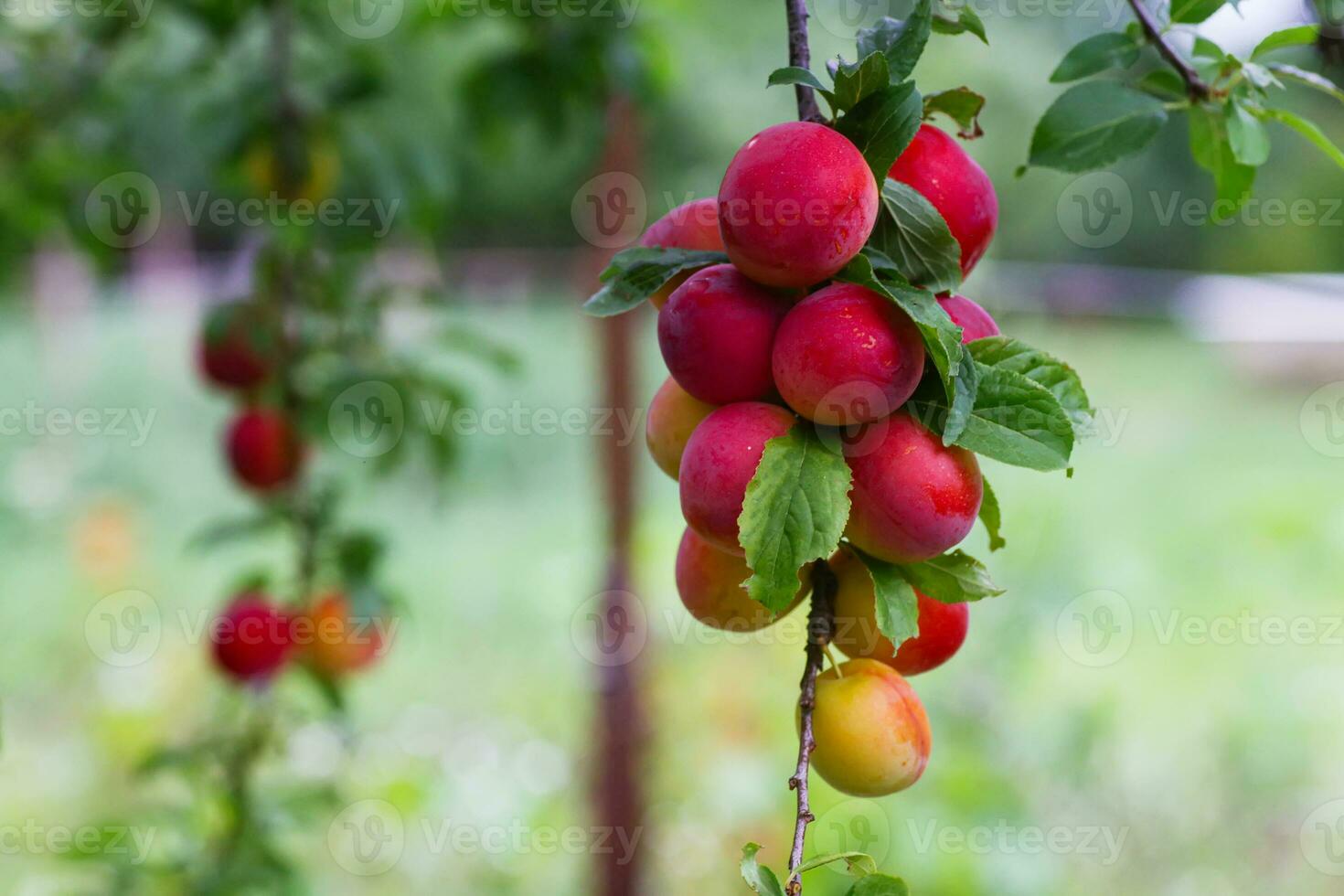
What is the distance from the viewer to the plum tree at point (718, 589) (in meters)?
0.43

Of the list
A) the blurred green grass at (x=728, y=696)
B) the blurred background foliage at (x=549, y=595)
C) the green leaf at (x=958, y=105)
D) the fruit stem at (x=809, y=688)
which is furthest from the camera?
the blurred green grass at (x=728, y=696)

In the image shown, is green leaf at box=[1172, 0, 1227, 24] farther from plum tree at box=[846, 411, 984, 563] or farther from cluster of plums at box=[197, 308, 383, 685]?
cluster of plums at box=[197, 308, 383, 685]

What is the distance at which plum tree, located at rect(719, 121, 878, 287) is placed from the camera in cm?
35

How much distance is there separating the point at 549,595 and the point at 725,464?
2.46 metres

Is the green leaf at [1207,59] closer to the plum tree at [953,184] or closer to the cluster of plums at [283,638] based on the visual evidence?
the plum tree at [953,184]

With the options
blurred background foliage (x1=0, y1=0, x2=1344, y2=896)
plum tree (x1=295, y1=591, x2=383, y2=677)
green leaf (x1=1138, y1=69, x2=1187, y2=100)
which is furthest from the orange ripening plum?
plum tree (x1=295, y1=591, x2=383, y2=677)

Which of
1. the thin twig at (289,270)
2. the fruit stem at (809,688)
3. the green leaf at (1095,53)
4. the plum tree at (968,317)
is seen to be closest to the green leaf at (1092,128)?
the green leaf at (1095,53)

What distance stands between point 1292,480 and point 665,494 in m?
1.93

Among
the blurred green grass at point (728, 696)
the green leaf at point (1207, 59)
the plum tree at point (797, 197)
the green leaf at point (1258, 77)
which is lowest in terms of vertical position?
the blurred green grass at point (728, 696)

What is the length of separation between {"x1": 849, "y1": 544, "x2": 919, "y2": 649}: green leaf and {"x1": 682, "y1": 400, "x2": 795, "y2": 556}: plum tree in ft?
0.16

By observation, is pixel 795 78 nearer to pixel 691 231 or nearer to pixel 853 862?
pixel 691 231

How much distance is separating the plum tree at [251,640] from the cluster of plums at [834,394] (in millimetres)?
728

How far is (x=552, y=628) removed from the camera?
8.67 ft

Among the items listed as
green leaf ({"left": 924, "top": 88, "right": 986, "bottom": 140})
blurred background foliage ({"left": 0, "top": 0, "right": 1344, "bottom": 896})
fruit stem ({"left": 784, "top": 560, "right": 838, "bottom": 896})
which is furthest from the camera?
blurred background foliage ({"left": 0, "top": 0, "right": 1344, "bottom": 896})
